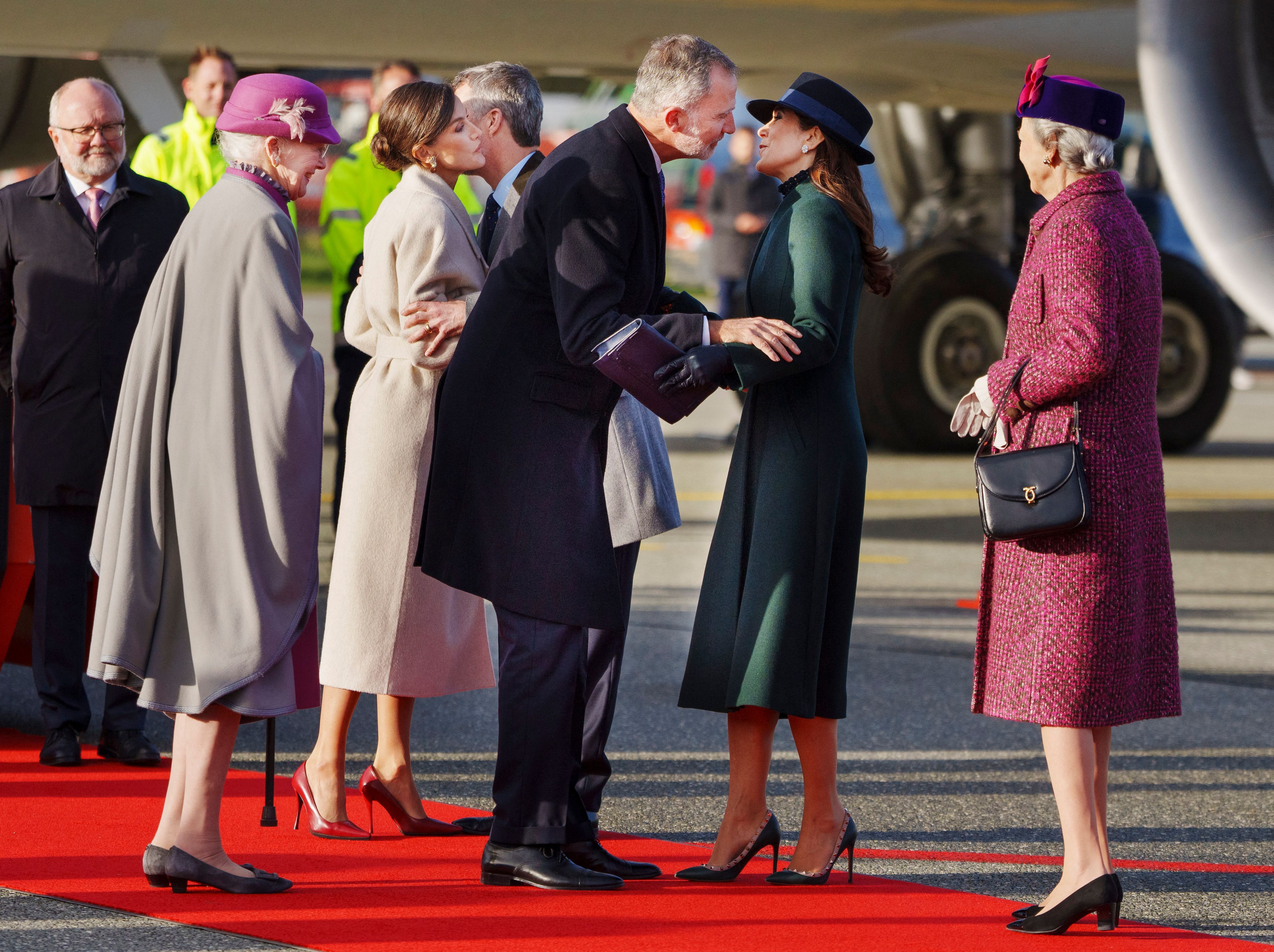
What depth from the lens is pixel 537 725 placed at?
3604mm

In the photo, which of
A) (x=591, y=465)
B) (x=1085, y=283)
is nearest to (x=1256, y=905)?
(x=1085, y=283)

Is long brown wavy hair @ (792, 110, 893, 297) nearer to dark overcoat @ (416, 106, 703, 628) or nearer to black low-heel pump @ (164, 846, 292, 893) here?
dark overcoat @ (416, 106, 703, 628)

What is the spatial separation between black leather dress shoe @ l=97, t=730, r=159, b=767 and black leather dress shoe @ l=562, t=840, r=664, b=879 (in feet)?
4.53

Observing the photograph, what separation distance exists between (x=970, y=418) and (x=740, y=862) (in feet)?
3.41

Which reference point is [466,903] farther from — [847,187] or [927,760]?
[927,760]

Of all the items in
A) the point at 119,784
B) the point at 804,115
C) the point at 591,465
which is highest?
the point at 804,115

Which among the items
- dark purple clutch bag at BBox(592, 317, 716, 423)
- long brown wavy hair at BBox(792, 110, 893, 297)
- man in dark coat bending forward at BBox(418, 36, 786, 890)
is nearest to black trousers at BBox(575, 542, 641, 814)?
man in dark coat bending forward at BBox(418, 36, 786, 890)

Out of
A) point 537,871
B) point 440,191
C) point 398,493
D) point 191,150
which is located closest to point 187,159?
point 191,150

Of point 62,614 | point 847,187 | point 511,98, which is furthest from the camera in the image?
point 62,614

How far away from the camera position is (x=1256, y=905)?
366 cm

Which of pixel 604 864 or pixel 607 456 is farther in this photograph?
pixel 607 456

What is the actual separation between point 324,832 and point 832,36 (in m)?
6.27

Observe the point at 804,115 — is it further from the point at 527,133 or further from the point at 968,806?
the point at 968,806

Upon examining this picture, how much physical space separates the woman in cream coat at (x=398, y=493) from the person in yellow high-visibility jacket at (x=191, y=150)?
222cm
